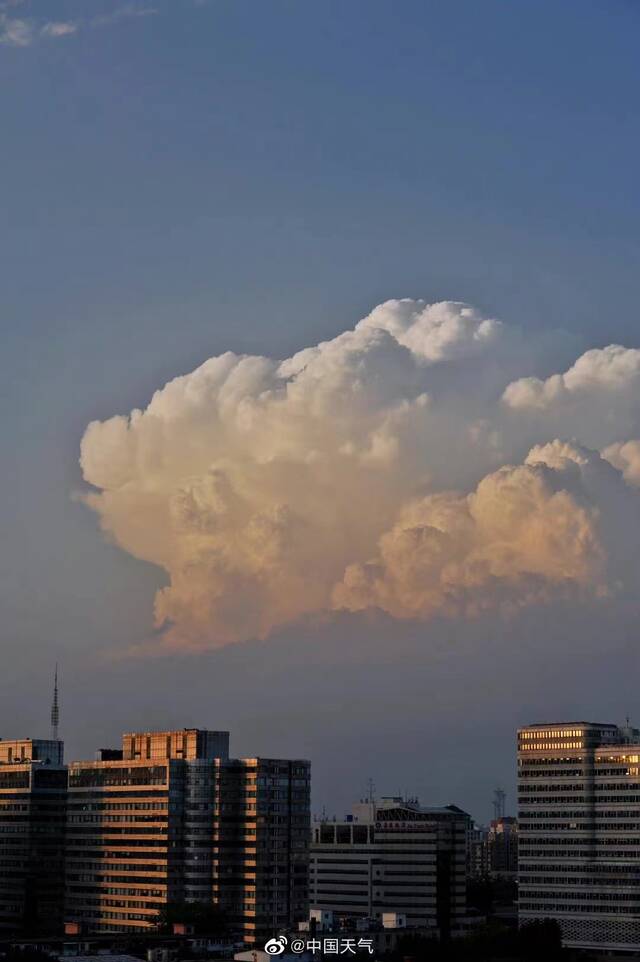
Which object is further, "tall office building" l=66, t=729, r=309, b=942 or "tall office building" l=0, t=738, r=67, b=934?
"tall office building" l=0, t=738, r=67, b=934

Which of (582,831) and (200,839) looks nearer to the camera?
(200,839)

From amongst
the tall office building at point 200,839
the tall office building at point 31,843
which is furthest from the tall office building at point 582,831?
the tall office building at point 31,843

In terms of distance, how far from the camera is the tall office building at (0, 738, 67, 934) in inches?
7185

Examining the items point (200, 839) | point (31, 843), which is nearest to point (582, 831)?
point (200, 839)

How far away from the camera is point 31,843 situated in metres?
185

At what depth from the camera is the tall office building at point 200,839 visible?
164 m

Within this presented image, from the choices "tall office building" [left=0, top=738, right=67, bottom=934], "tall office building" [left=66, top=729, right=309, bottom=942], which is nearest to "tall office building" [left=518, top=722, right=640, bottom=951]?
"tall office building" [left=66, top=729, right=309, bottom=942]

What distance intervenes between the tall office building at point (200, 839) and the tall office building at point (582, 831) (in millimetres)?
32051

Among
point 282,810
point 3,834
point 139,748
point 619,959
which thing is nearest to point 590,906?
point 619,959

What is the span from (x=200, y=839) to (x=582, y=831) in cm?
4326

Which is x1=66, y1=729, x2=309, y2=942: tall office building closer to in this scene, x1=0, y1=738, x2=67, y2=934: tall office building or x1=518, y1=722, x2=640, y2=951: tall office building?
x1=0, y1=738, x2=67, y2=934: tall office building

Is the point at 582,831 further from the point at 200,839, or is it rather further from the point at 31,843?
the point at 31,843

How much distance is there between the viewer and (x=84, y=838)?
7028 inches

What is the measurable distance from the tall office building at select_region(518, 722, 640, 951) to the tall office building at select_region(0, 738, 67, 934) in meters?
49.2
